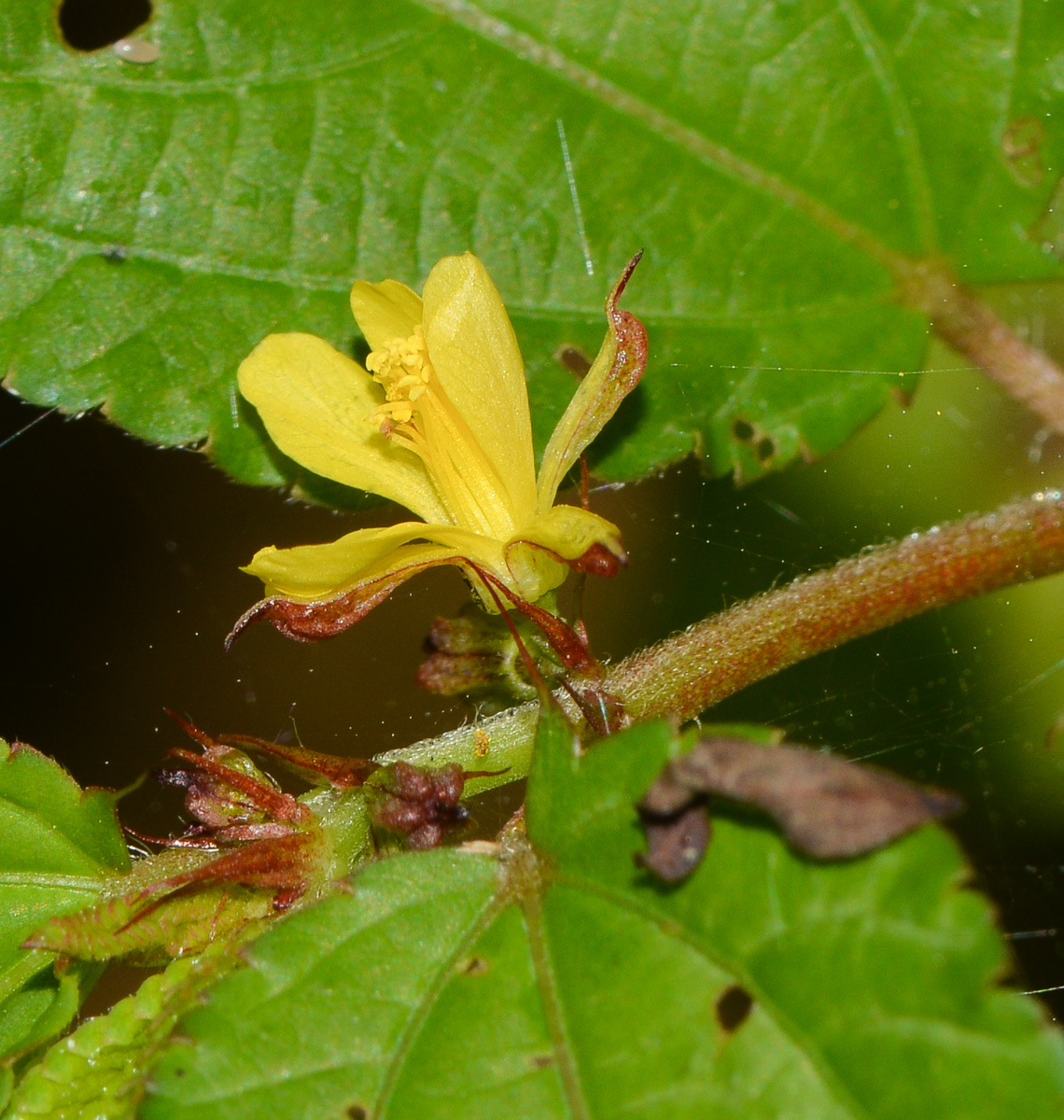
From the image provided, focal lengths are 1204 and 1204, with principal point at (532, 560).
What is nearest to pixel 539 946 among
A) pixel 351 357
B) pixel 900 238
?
pixel 351 357

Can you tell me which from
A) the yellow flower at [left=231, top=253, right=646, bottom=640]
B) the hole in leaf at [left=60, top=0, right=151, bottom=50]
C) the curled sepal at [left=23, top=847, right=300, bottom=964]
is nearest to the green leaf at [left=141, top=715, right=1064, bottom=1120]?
the curled sepal at [left=23, top=847, right=300, bottom=964]

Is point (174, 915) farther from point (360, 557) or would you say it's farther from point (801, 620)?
point (801, 620)

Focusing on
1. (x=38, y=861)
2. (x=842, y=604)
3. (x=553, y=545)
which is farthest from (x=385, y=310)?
(x=38, y=861)

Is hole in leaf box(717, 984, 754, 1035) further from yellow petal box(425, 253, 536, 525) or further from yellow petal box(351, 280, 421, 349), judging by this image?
yellow petal box(351, 280, 421, 349)

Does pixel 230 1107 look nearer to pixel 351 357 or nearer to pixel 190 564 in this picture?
pixel 351 357

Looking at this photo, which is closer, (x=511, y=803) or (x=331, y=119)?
(x=331, y=119)

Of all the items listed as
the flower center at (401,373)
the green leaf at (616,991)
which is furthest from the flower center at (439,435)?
the green leaf at (616,991)
